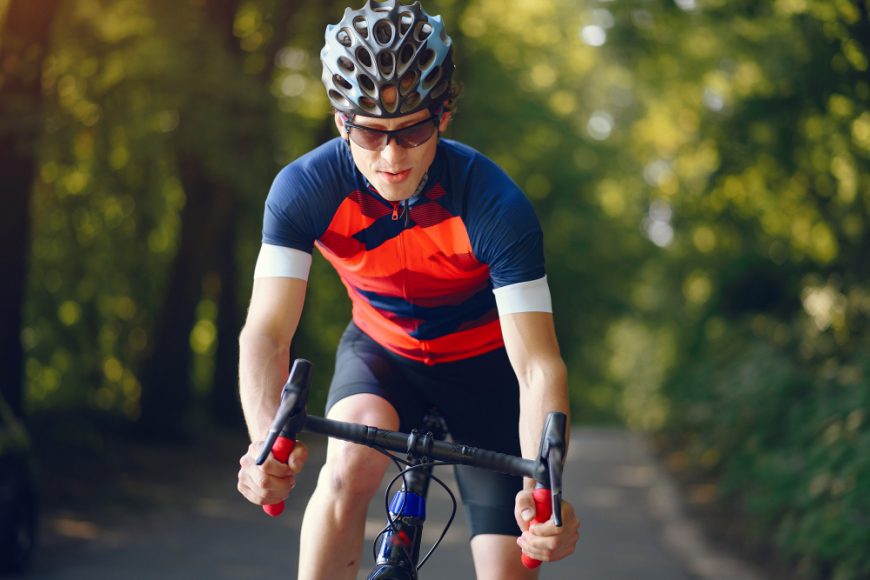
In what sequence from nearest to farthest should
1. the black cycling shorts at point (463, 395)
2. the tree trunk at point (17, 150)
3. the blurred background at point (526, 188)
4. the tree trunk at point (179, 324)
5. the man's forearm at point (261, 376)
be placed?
the man's forearm at point (261, 376) → the black cycling shorts at point (463, 395) → the blurred background at point (526, 188) → the tree trunk at point (17, 150) → the tree trunk at point (179, 324)

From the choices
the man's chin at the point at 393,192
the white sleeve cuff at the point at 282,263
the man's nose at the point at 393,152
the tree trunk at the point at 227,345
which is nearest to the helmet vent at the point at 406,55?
the man's nose at the point at 393,152

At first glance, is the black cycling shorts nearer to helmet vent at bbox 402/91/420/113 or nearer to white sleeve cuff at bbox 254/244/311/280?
white sleeve cuff at bbox 254/244/311/280

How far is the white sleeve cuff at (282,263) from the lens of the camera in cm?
345

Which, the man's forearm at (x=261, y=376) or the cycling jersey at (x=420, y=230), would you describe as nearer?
the man's forearm at (x=261, y=376)

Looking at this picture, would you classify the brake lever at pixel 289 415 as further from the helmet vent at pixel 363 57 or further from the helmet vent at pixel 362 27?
the helmet vent at pixel 362 27

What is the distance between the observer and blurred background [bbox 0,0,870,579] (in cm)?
1005

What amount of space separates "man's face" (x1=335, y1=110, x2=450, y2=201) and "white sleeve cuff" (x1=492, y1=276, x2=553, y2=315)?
38 cm

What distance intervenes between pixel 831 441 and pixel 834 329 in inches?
159

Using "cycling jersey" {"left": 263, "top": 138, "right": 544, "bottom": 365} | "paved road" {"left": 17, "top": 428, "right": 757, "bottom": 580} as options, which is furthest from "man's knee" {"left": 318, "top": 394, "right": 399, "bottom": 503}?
"paved road" {"left": 17, "top": 428, "right": 757, "bottom": 580}

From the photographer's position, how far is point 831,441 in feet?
28.4

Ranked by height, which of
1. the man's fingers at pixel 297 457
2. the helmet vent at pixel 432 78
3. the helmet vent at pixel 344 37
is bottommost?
Answer: the man's fingers at pixel 297 457

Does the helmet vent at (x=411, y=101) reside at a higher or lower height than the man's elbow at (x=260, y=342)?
higher

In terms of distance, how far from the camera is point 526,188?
2712 cm

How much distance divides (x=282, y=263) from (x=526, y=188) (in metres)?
23.9
